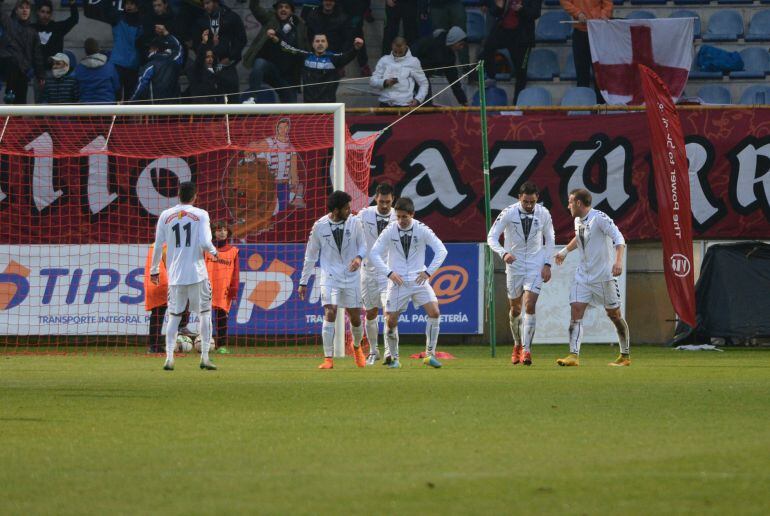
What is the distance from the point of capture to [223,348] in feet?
61.8

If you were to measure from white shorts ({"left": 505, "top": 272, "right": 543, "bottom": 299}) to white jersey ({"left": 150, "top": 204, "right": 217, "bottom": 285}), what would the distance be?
378 centimetres

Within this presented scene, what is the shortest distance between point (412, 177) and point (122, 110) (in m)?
5.28

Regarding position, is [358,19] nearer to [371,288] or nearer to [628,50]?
[628,50]

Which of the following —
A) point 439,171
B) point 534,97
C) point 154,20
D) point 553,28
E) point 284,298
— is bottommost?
point 284,298

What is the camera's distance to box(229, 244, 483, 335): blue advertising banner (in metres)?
19.7

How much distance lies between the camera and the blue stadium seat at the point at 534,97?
21875 millimetres

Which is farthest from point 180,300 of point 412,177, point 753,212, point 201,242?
point 753,212

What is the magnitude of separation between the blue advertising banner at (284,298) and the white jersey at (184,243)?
19.7 feet

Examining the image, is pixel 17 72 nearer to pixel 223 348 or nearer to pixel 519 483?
pixel 223 348

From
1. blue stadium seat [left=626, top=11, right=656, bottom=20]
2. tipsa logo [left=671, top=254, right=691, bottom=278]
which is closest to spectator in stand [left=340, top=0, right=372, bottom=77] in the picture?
blue stadium seat [left=626, top=11, right=656, bottom=20]

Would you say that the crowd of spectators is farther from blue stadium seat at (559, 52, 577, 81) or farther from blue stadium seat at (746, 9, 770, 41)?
blue stadium seat at (746, 9, 770, 41)

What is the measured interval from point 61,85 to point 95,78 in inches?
21.3

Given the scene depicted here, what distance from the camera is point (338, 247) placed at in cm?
1455

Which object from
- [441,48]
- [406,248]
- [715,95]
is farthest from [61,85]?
[715,95]
